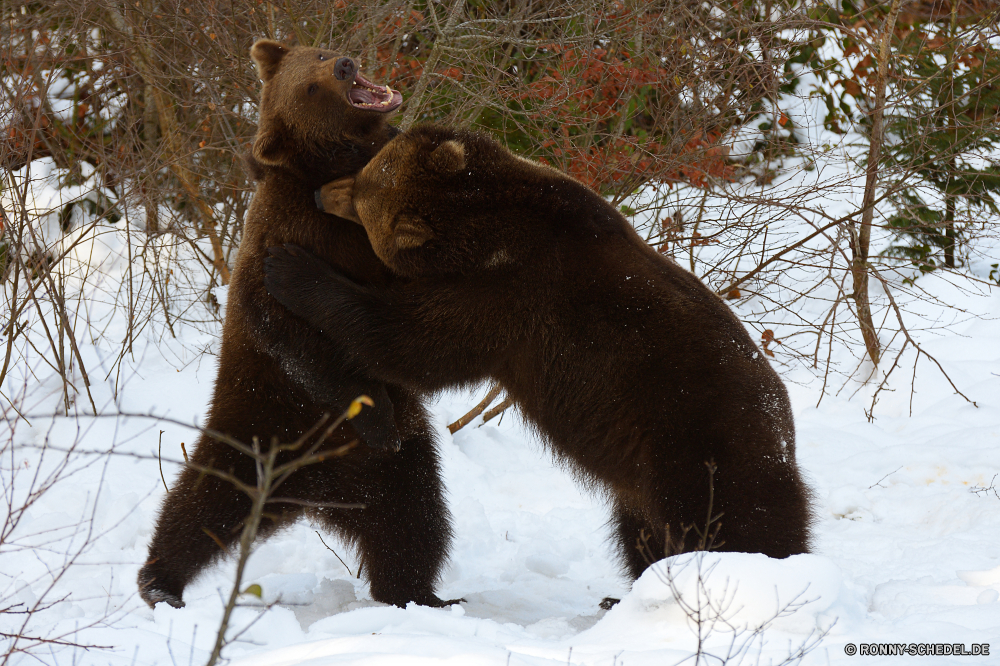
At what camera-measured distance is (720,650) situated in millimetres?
2832

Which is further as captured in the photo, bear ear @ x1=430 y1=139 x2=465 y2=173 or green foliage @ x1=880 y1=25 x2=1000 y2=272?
green foliage @ x1=880 y1=25 x2=1000 y2=272

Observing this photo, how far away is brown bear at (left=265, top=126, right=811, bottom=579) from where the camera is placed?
3.47 meters

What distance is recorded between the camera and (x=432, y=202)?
3746 millimetres

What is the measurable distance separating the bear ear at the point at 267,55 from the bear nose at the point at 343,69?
0.48 metres

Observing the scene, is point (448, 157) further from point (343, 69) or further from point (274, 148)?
point (274, 148)

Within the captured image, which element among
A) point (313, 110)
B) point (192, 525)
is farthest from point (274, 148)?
point (192, 525)

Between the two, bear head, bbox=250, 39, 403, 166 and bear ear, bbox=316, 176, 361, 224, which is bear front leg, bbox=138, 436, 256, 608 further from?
bear head, bbox=250, 39, 403, 166

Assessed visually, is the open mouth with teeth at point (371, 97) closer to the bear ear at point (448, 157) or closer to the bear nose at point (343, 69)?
the bear nose at point (343, 69)

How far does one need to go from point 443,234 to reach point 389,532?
5.17 ft

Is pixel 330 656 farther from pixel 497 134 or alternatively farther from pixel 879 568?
pixel 497 134

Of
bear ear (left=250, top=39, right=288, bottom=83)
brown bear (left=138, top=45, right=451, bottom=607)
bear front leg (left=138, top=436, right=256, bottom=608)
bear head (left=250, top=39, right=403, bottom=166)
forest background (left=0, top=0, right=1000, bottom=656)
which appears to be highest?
forest background (left=0, top=0, right=1000, bottom=656)

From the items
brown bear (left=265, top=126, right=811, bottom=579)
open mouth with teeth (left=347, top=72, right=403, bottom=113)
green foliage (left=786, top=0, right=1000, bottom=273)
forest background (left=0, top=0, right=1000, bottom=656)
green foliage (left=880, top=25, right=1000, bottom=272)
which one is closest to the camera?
brown bear (left=265, top=126, right=811, bottom=579)

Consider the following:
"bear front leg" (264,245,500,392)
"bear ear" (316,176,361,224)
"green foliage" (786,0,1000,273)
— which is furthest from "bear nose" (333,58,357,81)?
"green foliage" (786,0,1000,273)

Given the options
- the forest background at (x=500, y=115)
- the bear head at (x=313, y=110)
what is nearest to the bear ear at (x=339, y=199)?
the bear head at (x=313, y=110)
